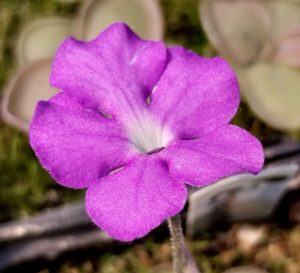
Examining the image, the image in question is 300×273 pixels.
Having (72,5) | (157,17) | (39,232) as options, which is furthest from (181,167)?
(72,5)

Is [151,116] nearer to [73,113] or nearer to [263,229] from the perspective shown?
[73,113]

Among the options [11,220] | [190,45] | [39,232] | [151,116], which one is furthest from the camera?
[190,45]

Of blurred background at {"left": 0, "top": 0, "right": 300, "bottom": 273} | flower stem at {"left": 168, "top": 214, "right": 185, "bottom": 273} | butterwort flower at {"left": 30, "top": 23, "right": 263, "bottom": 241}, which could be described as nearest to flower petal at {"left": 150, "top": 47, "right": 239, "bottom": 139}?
butterwort flower at {"left": 30, "top": 23, "right": 263, "bottom": 241}

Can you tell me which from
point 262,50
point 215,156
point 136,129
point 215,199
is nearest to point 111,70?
point 136,129

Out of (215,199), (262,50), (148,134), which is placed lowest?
(215,199)

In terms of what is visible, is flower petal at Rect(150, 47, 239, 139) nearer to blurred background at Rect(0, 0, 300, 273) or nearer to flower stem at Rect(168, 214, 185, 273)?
flower stem at Rect(168, 214, 185, 273)

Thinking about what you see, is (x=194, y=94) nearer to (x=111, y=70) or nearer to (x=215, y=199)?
(x=111, y=70)
